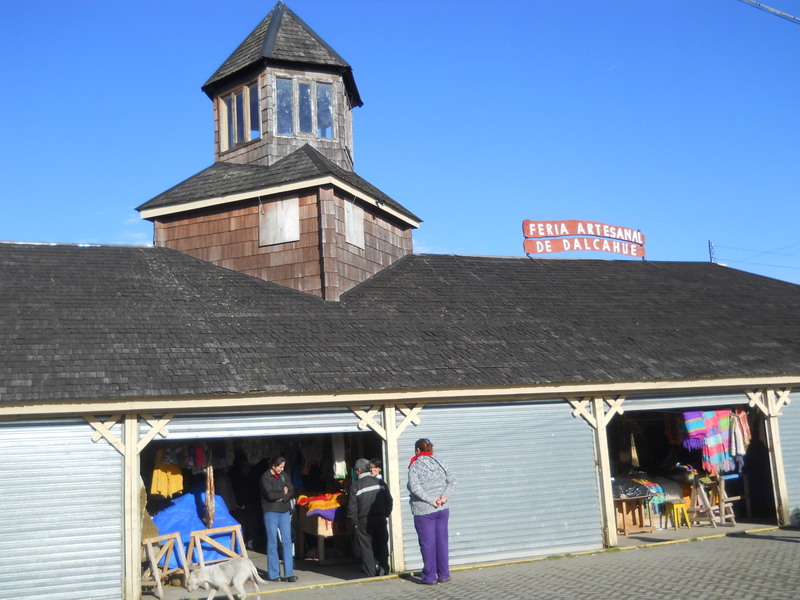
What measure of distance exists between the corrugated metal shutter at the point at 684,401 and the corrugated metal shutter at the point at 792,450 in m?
0.88

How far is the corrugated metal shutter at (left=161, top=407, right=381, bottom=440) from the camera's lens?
1066cm

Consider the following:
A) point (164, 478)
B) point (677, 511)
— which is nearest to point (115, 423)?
point (164, 478)

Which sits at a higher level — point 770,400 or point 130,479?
point 770,400

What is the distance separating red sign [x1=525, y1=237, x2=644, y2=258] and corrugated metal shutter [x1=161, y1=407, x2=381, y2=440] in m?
9.25

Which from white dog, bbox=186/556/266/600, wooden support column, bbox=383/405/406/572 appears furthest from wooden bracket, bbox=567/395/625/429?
white dog, bbox=186/556/266/600

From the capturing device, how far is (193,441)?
39.8 feet

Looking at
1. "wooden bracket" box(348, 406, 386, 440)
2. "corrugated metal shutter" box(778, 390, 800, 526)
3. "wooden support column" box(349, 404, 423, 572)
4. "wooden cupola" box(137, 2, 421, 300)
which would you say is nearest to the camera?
"wooden support column" box(349, 404, 423, 572)

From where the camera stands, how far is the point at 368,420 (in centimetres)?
1143

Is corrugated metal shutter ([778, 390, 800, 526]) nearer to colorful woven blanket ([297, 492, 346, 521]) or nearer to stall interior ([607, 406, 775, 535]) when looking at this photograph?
stall interior ([607, 406, 775, 535])

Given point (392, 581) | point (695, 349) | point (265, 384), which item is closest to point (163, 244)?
point (265, 384)

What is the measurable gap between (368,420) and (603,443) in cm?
373

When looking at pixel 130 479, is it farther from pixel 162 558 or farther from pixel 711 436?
pixel 711 436

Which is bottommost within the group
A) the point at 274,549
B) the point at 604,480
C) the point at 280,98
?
the point at 274,549

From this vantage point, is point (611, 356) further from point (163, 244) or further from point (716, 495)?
point (163, 244)
